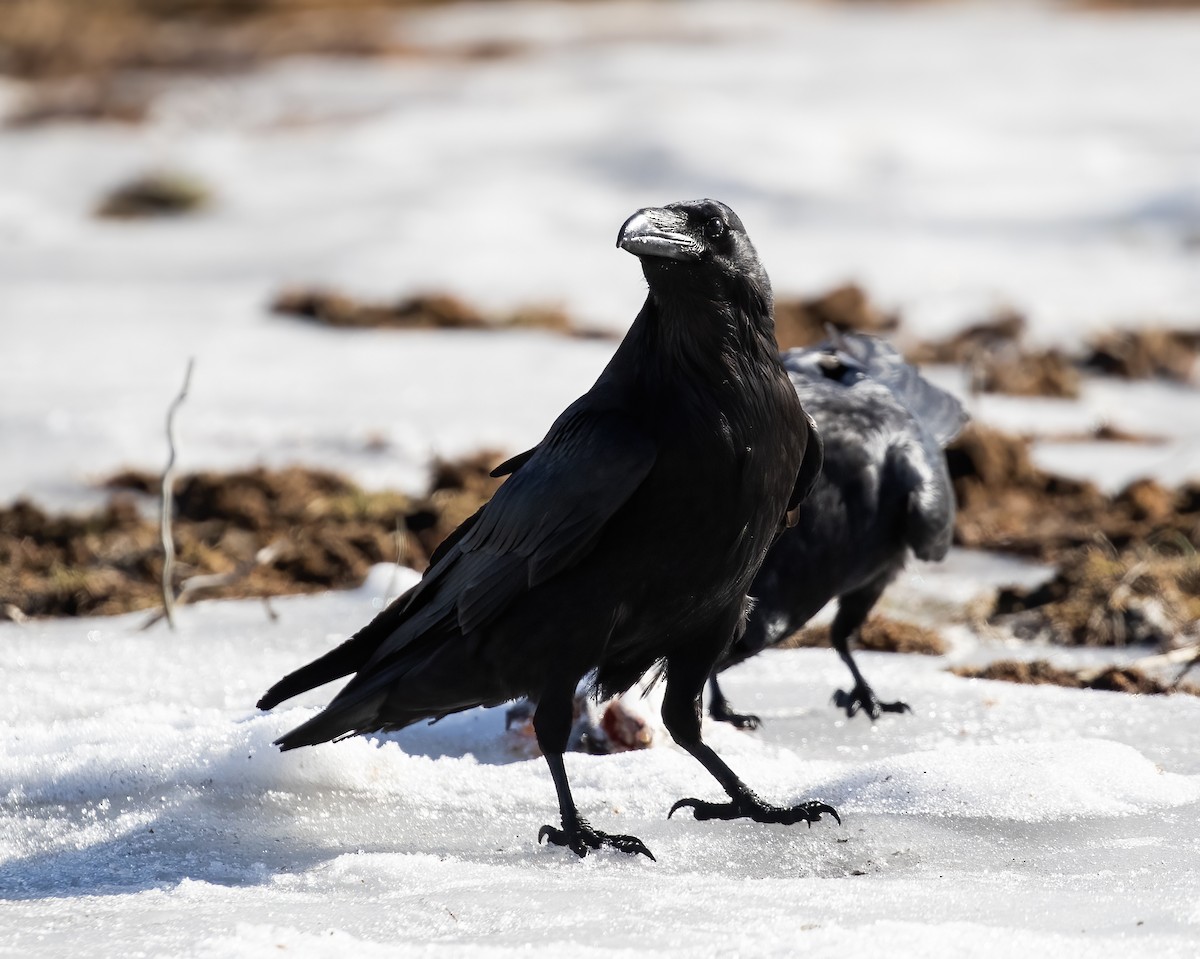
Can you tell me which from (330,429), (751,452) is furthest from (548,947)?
(330,429)

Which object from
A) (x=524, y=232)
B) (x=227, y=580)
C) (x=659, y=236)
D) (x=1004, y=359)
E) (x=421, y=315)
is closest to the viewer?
(x=659, y=236)

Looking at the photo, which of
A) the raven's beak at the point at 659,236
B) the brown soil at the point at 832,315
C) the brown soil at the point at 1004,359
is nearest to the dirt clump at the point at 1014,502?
the brown soil at the point at 1004,359

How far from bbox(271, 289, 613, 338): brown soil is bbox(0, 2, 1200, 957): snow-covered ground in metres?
0.20

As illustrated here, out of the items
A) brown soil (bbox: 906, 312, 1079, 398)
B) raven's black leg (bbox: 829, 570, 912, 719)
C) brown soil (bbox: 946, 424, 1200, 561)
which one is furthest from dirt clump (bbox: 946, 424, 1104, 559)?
raven's black leg (bbox: 829, 570, 912, 719)

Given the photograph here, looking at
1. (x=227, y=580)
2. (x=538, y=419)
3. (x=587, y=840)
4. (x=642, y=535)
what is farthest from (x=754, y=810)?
(x=538, y=419)

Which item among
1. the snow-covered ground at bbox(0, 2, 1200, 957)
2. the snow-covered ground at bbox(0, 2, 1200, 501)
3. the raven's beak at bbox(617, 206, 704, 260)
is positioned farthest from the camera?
the snow-covered ground at bbox(0, 2, 1200, 501)

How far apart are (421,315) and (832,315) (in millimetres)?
A: 2366

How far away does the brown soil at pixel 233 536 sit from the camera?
5.41m

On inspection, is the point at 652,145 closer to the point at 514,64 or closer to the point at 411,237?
the point at 411,237

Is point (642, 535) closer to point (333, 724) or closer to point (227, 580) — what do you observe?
point (333, 724)

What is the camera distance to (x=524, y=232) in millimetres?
11828

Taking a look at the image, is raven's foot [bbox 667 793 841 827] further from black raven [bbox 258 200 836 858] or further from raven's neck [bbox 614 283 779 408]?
raven's neck [bbox 614 283 779 408]

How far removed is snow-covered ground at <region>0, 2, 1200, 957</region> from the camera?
2900 mm

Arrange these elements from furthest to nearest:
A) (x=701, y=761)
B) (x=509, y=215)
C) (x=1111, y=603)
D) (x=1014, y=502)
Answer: (x=509, y=215)
(x=1014, y=502)
(x=1111, y=603)
(x=701, y=761)
